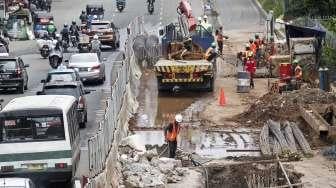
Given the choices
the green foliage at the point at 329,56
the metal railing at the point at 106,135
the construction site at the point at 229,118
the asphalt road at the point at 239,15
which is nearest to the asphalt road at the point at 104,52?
the metal railing at the point at 106,135

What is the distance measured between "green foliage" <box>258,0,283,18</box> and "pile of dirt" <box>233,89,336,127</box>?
3159 centimetres

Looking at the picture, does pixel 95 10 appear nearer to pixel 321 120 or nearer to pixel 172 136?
pixel 321 120

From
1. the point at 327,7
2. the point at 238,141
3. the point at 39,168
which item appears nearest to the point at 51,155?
the point at 39,168

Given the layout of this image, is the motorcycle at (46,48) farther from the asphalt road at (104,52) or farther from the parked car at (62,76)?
the parked car at (62,76)

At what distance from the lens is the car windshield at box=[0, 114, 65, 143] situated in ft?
63.1

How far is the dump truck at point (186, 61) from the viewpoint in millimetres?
36487

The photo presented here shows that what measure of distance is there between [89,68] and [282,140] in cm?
1335

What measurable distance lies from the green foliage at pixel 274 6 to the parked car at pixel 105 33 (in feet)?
51.3

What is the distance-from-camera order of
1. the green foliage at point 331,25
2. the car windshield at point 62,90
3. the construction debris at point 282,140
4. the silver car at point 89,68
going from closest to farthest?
the construction debris at point 282,140
the car windshield at point 62,90
the silver car at point 89,68
the green foliage at point 331,25

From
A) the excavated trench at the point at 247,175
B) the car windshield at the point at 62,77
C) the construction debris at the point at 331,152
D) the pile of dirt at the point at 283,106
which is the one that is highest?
the car windshield at the point at 62,77

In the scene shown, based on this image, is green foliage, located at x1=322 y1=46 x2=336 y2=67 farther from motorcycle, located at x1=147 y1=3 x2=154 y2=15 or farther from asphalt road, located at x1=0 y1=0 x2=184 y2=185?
motorcycle, located at x1=147 y1=3 x2=154 y2=15

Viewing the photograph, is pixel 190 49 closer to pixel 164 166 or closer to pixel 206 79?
pixel 206 79

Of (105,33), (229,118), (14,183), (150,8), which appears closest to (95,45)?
(105,33)

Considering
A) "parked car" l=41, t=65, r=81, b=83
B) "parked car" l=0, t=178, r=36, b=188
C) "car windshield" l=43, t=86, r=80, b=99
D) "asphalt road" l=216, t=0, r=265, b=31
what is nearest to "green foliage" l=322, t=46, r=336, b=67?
"parked car" l=41, t=65, r=81, b=83
